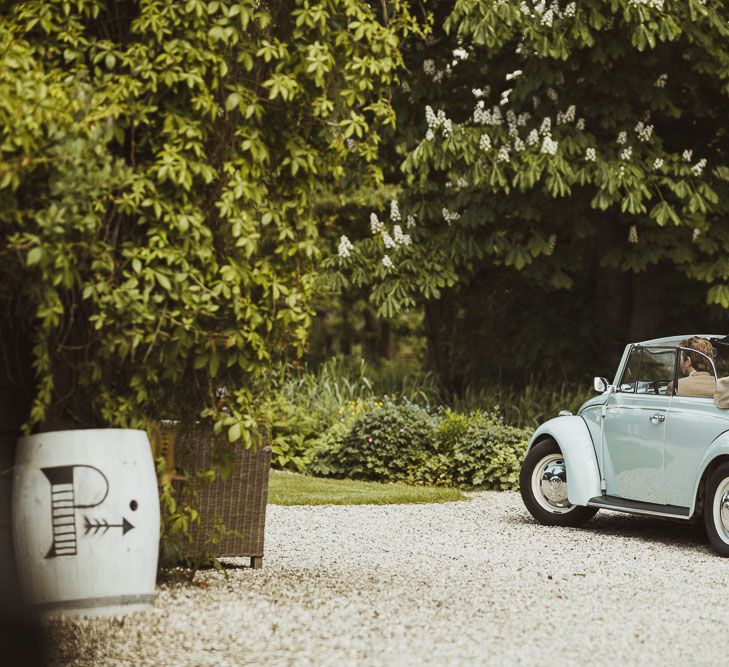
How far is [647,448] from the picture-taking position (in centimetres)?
936

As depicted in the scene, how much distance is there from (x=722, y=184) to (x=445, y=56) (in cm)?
380

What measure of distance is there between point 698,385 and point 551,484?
5.36 ft

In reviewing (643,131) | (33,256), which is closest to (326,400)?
(643,131)

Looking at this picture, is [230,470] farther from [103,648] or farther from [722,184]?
[722,184]

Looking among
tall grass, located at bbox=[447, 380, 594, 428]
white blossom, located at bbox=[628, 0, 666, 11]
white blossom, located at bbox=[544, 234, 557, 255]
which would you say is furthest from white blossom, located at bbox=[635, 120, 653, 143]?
tall grass, located at bbox=[447, 380, 594, 428]

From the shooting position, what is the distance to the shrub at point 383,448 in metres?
13.4

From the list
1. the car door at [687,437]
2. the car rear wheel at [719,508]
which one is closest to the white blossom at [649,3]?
the car door at [687,437]

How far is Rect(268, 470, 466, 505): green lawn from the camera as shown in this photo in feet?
38.3

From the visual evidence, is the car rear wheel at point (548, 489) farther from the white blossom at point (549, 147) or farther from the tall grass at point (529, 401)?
the tall grass at point (529, 401)

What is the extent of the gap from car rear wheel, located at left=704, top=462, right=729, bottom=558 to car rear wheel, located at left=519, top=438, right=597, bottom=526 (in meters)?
1.54

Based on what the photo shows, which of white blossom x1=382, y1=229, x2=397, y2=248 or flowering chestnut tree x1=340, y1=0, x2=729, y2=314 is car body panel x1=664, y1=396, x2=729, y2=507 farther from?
Result: white blossom x1=382, y1=229, x2=397, y2=248

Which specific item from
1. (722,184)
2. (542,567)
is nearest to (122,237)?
(542,567)

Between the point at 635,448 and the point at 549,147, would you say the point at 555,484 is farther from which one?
the point at 549,147

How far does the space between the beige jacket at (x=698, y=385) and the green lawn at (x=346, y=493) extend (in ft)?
11.0
